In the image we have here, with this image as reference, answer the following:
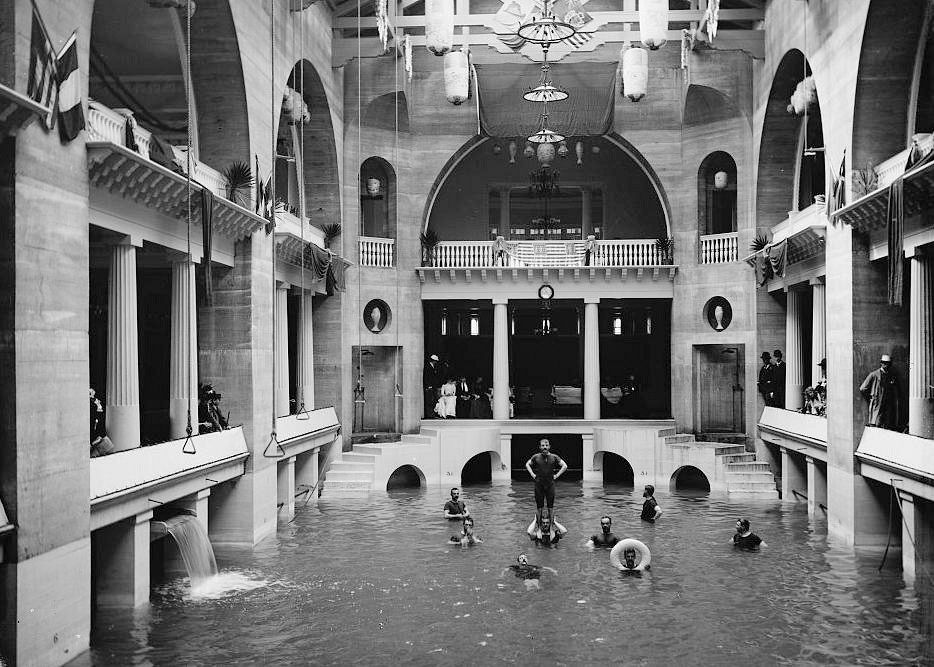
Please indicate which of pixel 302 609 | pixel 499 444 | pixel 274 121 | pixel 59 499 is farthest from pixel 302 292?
pixel 59 499

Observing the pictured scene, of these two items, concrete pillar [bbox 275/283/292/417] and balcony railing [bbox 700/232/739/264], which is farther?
balcony railing [bbox 700/232/739/264]

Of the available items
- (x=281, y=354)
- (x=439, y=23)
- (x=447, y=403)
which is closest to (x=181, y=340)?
(x=281, y=354)

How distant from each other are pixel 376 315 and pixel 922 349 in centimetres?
1657

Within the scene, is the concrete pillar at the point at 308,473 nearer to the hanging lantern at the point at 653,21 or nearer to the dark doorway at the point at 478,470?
the dark doorway at the point at 478,470

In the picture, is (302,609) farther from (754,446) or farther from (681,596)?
(754,446)

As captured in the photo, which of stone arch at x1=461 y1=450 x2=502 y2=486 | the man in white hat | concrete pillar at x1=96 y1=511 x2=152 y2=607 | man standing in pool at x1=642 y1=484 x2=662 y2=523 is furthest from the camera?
stone arch at x1=461 y1=450 x2=502 y2=486

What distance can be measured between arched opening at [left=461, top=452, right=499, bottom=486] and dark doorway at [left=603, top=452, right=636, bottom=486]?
3615mm

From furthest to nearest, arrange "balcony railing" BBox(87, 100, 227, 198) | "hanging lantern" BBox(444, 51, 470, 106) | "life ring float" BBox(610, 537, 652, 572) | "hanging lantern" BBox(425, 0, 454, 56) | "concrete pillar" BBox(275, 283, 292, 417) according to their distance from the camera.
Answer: "hanging lantern" BBox(444, 51, 470, 106) < "hanging lantern" BBox(425, 0, 454, 56) < "concrete pillar" BBox(275, 283, 292, 417) < "life ring float" BBox(610, 537, 652, 572) < "balcony railing" BBox(87, 100, 227, 198)

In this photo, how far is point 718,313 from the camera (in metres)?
29.1

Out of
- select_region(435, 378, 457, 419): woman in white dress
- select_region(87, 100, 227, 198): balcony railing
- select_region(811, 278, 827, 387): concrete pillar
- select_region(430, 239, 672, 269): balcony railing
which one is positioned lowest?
select_region(435, 378, 457, 419): woman in white dress

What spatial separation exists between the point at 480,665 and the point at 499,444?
17686 mm

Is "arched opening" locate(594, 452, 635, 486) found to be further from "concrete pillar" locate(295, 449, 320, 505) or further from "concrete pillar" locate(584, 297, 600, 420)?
"concrete pillar" locate(295, 449, 320, 505)

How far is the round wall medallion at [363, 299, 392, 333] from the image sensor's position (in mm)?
29688

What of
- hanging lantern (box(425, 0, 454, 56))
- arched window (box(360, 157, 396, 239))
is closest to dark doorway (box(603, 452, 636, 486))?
arched window (box(360, 157, 396, 239))
